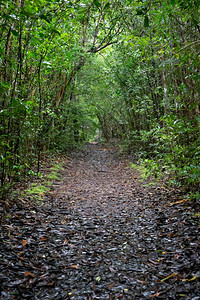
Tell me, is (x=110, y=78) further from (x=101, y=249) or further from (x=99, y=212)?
(x=101, y=249)

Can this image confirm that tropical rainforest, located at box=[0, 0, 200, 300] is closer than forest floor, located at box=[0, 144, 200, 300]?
No

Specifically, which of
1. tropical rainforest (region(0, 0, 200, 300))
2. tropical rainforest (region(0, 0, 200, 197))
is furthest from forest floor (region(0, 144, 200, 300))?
tropical rainforest (region(0, 0, 200, 197))

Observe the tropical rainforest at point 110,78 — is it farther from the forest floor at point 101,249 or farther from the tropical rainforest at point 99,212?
the forest floor at point 101,249

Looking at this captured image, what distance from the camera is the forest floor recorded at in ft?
7.50

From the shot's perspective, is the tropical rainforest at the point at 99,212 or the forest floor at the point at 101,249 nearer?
the forest floor at the point at 101,249

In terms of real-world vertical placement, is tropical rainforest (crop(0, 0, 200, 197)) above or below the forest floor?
above

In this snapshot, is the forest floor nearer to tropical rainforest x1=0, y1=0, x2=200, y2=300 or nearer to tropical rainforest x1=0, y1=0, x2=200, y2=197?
tropical rainforest x1=0, y1=0, x2=200, y2=300

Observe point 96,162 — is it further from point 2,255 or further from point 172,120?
point 2,255

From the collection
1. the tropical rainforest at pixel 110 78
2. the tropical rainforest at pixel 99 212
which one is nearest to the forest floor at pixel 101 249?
the tropical rainforest at pixel 99 212

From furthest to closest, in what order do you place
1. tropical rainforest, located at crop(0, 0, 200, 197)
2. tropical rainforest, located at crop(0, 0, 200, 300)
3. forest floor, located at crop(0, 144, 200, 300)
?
tropical rainforest, located at crop(0, 0, 200, 197) < tropical rainforest, located at crop(0, 0, 200, 300) < forest floor, located at crop(0, 144, 200, 300)

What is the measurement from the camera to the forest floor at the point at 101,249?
2285mm

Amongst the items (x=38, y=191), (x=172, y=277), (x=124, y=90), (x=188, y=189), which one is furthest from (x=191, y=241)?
(x=124, y=90)

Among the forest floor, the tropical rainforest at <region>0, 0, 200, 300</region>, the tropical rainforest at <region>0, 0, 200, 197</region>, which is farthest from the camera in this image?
the tropical rainforest at <region>0, 0, 200, 197</region>

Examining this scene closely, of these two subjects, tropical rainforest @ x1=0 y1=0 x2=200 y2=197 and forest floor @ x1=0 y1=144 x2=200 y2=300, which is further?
tropical rainforest @ x1=0 y1=0 x2=200 y2=197
